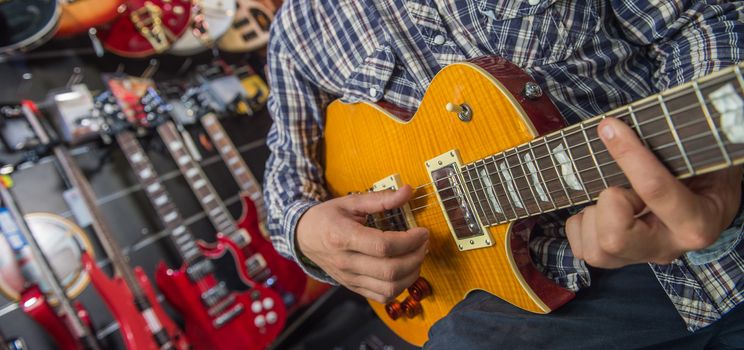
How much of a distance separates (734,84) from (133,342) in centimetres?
238

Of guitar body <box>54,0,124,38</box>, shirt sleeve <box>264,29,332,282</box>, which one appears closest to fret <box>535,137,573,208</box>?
shirt sleeve <box>264,29,332,282</box>

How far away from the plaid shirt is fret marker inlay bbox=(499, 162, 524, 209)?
199 mm

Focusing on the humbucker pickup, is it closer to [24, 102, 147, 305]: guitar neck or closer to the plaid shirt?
the plaid shirt

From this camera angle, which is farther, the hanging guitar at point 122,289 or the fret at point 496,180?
the hanging guitar at point 122,289

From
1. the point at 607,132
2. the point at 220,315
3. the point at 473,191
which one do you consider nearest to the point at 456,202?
the point at 473,191

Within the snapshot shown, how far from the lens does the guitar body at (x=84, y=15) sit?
2.41 metres

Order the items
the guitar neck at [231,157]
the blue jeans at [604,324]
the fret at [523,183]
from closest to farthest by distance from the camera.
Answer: the fret at [523,183] < the blue jeans at [604,324] < the guitar neck at [231,157]

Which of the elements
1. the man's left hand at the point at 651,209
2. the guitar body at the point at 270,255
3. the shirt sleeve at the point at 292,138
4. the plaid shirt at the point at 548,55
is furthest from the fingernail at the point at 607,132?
the guitar body at the point at 270,255

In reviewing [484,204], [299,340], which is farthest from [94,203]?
[484,204]

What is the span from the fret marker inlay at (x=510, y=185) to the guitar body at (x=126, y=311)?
202 centimetres

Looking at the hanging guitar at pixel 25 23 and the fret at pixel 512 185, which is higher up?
the hanging guitar at pixel 25 23

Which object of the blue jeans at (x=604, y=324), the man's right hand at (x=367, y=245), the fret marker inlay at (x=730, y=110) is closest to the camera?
the fret marker inlay at (x=730, y=110)

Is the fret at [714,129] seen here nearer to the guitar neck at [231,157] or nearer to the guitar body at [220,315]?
the guitar body at [220,315]

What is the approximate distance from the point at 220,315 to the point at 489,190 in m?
2.00
